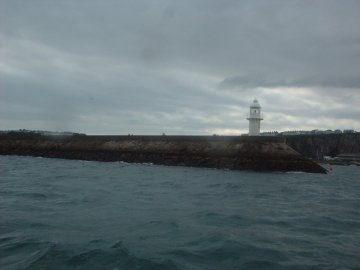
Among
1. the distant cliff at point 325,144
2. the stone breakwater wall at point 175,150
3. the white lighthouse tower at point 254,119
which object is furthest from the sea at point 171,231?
the distant cliff at point 325,144

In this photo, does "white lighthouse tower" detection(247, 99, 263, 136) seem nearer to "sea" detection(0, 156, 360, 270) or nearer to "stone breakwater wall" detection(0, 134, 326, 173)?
"stone breakwater wall" detection(0, 134, 326, 173)

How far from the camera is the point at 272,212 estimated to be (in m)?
12.2

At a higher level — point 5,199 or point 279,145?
point 279,145

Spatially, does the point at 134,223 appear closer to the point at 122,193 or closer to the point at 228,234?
the point at 228,234

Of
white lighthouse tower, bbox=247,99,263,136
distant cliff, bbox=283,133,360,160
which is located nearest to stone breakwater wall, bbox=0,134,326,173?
white lighthouse tower, bbox=247,99,263,136

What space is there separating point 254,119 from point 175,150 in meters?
16.8

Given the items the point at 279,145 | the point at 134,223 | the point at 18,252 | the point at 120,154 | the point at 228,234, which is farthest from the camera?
the point at 120,154

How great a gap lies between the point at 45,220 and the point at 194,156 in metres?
29.1

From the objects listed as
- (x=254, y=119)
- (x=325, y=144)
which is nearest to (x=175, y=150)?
(x=254, y=119)

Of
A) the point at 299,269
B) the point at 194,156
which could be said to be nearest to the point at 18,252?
the point at 299,269

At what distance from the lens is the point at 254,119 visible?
54.3 metres

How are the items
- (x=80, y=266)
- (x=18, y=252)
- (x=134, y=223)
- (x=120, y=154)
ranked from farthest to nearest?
1. (x=120, y=154)
2. (x=134, y=223)
3. (x=18, y=252)
4. (x=80, y=266)

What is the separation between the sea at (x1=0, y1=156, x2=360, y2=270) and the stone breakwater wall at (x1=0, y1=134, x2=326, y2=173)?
19264 mm

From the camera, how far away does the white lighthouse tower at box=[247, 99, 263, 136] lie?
2127 inches
